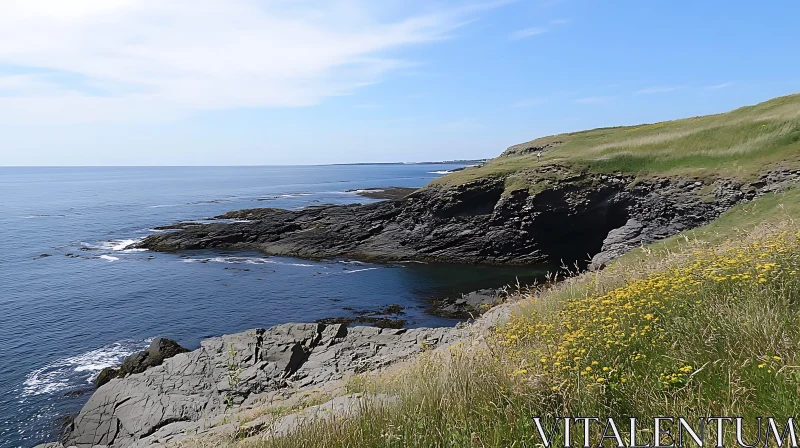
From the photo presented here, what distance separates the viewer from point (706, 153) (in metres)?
33.6

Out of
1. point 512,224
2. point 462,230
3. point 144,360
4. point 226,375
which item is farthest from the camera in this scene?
point 462,230

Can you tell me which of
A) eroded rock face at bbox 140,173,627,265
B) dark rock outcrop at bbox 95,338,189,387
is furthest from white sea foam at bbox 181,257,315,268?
dark rock outcrop at bbox 95,338,189,387

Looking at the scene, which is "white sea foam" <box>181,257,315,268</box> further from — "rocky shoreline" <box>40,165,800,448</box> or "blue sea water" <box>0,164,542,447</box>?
"rocky shoreline" <box>40,165,800,448</box>

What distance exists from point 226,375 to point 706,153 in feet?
115

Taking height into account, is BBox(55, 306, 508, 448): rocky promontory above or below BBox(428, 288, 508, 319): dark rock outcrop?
above

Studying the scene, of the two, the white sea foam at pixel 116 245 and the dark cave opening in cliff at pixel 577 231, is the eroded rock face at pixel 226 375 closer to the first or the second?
the dark cave opening in cliff at pixel 577 231

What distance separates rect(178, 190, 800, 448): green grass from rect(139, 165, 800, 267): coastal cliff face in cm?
2596

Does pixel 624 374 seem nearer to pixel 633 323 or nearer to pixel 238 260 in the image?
pixel 633 323

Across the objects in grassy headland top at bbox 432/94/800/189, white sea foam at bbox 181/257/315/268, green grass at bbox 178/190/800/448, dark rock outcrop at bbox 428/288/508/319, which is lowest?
dark rock outcrop at bbox 428/288/508/319

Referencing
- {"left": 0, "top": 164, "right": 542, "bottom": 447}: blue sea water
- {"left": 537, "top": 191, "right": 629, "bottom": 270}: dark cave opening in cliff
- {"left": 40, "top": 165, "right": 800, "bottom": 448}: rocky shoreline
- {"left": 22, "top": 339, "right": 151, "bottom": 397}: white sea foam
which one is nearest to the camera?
{"left": 40, "top": 165, "right": 800, "bottom": 448}: rocky shoreline

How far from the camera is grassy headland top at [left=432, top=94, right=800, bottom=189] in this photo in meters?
29.3

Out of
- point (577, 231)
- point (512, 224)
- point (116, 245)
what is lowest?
point (116, 245)

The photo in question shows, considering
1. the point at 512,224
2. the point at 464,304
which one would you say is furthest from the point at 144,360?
the point at 512,224

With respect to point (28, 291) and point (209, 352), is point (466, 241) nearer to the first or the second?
point (209, 352)
